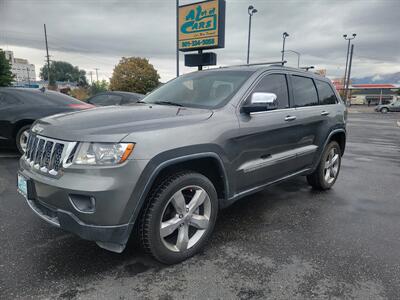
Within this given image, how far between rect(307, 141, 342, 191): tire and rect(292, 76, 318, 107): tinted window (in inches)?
32.1

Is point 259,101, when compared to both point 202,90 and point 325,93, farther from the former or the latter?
point 325,93

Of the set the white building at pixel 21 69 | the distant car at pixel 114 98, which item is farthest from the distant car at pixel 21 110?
the white building at pixel 21 69

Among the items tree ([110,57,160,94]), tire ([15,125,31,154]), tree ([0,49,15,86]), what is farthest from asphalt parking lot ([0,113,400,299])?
tree ([0,49,15,86])

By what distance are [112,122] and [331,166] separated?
144 inches

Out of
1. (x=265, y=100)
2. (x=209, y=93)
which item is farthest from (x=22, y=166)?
(x=265, y=100)

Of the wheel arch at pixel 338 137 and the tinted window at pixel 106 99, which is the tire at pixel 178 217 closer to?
the wheel arch at pixel 338 137

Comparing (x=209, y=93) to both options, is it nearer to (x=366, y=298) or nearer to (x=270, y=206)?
(x=270, y=206)

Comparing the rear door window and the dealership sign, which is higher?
the dealership sign

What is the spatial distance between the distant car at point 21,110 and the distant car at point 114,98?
3.85 m

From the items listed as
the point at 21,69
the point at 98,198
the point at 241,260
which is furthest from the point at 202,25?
the point at 21,69

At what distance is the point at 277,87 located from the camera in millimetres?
3648

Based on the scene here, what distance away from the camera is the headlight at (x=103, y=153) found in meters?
2.16

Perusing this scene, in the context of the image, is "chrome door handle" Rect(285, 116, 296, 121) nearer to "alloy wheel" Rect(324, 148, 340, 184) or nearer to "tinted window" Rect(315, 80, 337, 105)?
"tinted window" Rect(315, 80, 337, 105)

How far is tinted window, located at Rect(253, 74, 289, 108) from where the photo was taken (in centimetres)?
342
